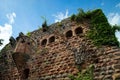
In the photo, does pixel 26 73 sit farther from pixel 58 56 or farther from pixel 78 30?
pixel 78 30

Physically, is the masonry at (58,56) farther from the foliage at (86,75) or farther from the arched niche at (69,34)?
the foliage at (86,75)

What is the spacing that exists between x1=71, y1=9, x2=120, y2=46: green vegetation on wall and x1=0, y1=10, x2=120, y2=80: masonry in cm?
25

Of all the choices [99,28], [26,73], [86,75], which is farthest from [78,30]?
[26,73]

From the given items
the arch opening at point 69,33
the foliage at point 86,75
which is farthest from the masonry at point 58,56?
the foliage at point 86,75

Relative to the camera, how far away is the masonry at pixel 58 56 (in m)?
7.94

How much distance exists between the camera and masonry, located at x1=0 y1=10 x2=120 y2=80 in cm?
794

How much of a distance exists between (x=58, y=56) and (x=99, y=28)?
2.43 meters

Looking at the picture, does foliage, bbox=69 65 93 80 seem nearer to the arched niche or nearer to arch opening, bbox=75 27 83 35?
arch opening, bbox=75 27 83 35

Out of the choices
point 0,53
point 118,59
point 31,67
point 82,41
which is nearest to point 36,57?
point 31,67

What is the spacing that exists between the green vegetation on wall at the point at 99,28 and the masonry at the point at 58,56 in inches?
9.9

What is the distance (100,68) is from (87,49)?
1.27 m

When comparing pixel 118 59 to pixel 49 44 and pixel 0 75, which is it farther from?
pixel 0 75

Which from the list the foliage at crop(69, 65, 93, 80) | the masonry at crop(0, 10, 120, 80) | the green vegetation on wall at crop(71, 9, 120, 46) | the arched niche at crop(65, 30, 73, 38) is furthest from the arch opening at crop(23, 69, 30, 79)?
the green vegetation on wall at crop(71, 9, 120, 46)

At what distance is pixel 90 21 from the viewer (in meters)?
9.64
